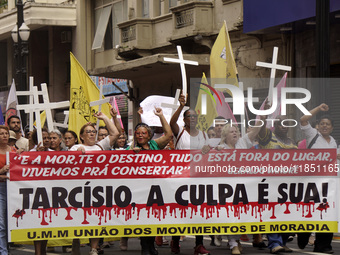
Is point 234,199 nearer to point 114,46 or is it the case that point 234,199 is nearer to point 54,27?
point 114,46

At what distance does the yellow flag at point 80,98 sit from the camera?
14.0 m

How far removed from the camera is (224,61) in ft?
47.6

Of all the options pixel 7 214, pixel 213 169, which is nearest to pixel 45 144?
pixel 7 214

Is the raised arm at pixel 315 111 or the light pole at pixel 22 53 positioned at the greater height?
the light pole at pixel 22 53

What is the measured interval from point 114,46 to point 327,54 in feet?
65.7

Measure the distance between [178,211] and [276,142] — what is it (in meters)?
1.73

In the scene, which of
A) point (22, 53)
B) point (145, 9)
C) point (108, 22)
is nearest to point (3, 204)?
point (22, 53)

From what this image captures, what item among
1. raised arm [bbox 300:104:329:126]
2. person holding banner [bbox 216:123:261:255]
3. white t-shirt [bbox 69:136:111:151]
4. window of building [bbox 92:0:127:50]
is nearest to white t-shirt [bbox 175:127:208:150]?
person holding banner [bbox 216:123:261:255]

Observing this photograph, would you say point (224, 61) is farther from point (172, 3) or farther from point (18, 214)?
point (172, 3)

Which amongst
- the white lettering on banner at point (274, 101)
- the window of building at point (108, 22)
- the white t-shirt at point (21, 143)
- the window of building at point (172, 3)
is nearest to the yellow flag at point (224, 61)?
the white lettering on banner at point (274, 101)

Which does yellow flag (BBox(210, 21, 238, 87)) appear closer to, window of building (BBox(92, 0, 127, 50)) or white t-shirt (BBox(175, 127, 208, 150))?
white t-shirt (BBox(175, 127, 208, 150))

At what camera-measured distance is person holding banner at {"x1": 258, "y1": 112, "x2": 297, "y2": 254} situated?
37.0ft

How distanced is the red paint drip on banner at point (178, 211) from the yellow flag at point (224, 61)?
9.16 feet

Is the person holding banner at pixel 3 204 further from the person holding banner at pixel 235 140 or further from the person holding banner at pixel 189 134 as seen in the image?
the person holding banner at pixel 235 140
